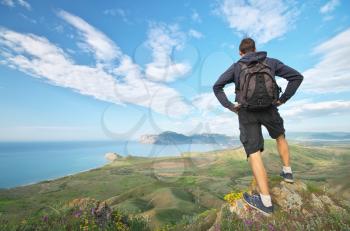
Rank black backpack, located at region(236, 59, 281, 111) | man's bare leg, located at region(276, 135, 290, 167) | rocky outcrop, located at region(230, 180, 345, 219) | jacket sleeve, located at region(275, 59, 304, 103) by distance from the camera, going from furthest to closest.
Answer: man's bare leg, located at region(276, 135, 290, 167), rocky outcrop, located at region(230, 180, 345, 219), jacket sleeve, located at region(275, 59, 304, 103), black backpack, located at region(236, 59, 281, 111)

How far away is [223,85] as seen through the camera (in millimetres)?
7645

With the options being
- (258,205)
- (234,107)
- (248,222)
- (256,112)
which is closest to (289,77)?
(256,112)

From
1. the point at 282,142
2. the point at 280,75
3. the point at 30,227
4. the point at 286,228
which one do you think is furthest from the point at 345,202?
the point at 30,227

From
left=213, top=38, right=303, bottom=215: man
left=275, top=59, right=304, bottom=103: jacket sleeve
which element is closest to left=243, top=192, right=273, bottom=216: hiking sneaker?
left=213, top=38, right=303, bottom=215: man

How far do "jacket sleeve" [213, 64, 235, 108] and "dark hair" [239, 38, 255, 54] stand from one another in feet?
1.83

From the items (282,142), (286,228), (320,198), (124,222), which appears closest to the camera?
(286,228)

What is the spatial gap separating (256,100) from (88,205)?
6755 mm

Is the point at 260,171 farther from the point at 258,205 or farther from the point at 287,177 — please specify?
the point at 287,177

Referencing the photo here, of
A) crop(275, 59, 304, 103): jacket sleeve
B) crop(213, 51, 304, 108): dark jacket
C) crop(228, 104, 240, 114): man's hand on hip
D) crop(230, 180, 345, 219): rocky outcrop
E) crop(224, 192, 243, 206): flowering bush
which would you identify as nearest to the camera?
crop(228, 104, 240, 114): man's hand on hip

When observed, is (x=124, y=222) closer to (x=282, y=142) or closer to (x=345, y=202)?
(x=282, y=142)

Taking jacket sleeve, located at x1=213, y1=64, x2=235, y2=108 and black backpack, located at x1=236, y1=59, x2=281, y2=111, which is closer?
black backpack, located at x1=236, y1=59, x2=281, y2=111

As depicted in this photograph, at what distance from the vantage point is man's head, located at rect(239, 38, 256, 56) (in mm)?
7594

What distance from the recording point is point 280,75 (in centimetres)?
767

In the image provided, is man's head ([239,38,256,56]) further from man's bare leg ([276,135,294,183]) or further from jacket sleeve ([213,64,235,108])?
man's bare leg ([276,135,294,183])
